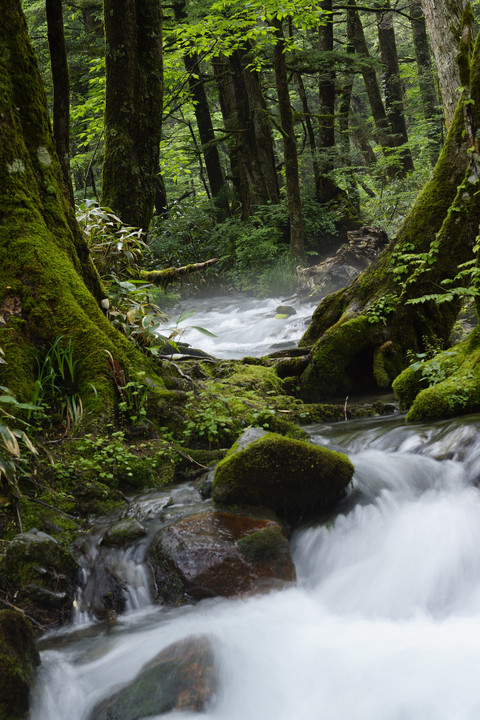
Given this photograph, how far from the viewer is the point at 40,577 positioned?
301 centimetres

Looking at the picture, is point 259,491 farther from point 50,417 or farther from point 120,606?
point 50,417

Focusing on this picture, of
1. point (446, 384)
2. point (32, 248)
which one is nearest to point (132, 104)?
point (32, 248)

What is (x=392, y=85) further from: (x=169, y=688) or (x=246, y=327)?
(x=169, y=688)

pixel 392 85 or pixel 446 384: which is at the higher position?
pixel 392 85

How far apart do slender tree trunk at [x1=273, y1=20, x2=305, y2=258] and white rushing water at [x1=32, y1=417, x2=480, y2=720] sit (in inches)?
434

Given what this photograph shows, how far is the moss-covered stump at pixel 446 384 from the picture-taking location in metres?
4.80

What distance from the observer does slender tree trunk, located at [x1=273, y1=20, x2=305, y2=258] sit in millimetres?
12859

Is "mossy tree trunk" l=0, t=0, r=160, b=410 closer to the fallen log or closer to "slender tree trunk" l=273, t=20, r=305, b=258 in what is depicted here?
the fallen log

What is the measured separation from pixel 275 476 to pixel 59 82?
146 inches

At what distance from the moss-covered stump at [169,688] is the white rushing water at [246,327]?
7114mm

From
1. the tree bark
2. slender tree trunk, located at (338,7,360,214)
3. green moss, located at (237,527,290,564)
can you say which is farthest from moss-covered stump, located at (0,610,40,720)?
slender tree trunk, located at (338,7,360,214)

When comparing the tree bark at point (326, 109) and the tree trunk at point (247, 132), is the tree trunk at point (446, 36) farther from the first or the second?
the tree trunk at point (247, 132)

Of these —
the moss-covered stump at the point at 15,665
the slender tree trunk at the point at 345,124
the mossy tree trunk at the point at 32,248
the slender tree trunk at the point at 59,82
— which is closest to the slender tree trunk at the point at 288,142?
the slender tree trunk at the point at 345,124

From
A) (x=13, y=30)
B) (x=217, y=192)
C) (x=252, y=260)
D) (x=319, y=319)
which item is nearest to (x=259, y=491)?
(x=13, y=30)
